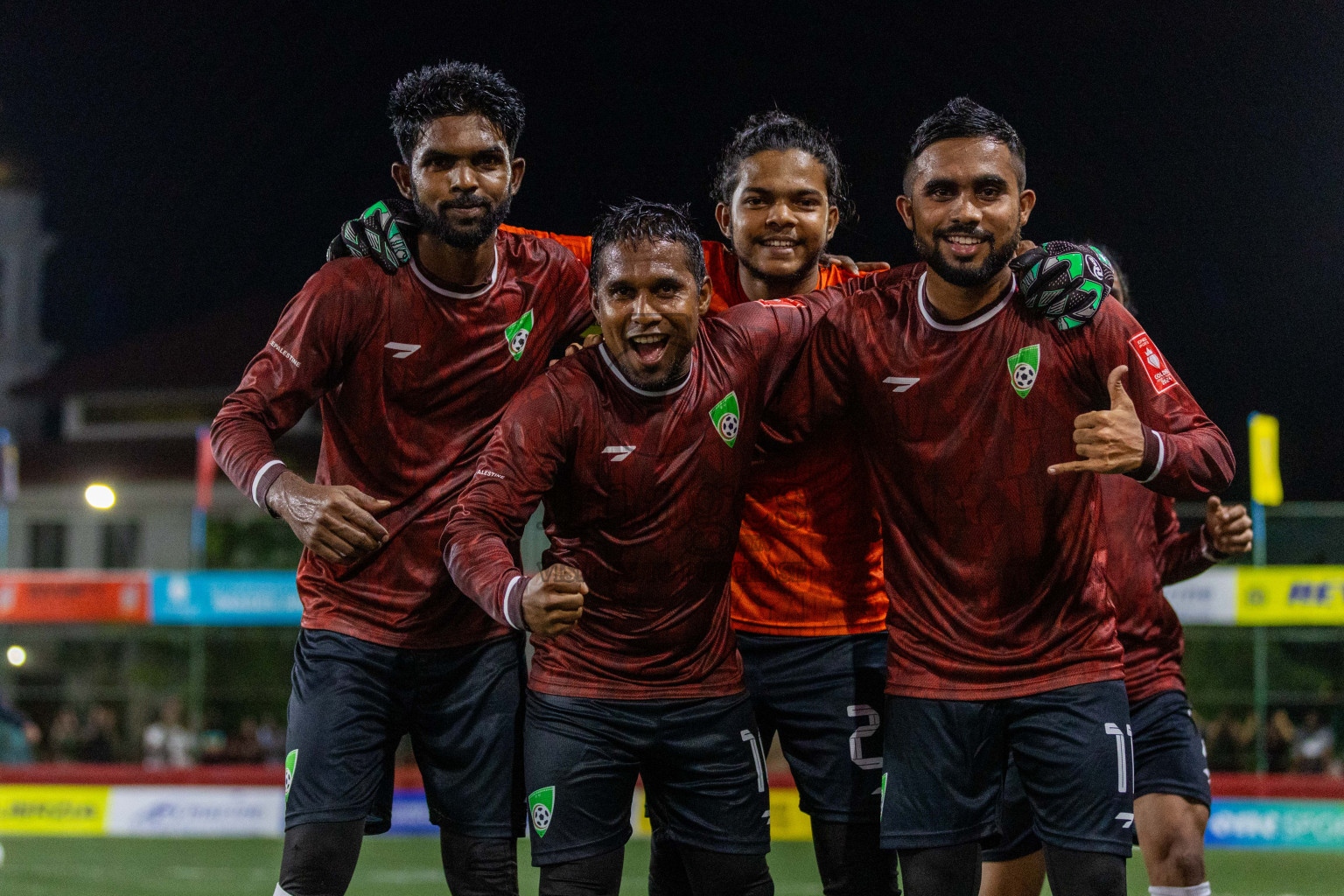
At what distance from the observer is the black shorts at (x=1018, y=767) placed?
3.16 m

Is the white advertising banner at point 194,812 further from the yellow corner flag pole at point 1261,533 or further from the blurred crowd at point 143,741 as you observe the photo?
the yellow corner flag pole at point 1261,533

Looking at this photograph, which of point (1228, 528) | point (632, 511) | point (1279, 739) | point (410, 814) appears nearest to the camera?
point (632, 511)

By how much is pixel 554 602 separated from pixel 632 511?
1.76 feet

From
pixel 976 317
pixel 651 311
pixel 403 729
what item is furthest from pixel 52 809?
pixel 976 317

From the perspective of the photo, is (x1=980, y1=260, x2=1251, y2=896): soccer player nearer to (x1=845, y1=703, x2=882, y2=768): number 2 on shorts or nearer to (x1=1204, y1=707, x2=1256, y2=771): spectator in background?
(x1=845, y1=703, x2=882, y2=768): number 2 on shorts

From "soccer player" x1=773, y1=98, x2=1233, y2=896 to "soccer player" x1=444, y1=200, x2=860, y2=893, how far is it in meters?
0.42

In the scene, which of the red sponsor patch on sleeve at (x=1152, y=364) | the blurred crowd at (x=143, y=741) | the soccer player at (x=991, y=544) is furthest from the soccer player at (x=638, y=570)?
the blurred crowd at (x=143, y=741)

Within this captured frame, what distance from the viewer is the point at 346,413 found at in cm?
361

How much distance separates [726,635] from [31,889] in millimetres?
5776

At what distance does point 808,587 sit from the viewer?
3.71 m

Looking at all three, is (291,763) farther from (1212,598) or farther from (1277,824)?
(1212,598)

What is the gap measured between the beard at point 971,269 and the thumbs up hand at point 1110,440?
0.47 metres

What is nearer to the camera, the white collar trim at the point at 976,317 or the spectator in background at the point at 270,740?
the white collar trim at the point at 976,317

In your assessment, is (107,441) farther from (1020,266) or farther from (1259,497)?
(1020,266)
